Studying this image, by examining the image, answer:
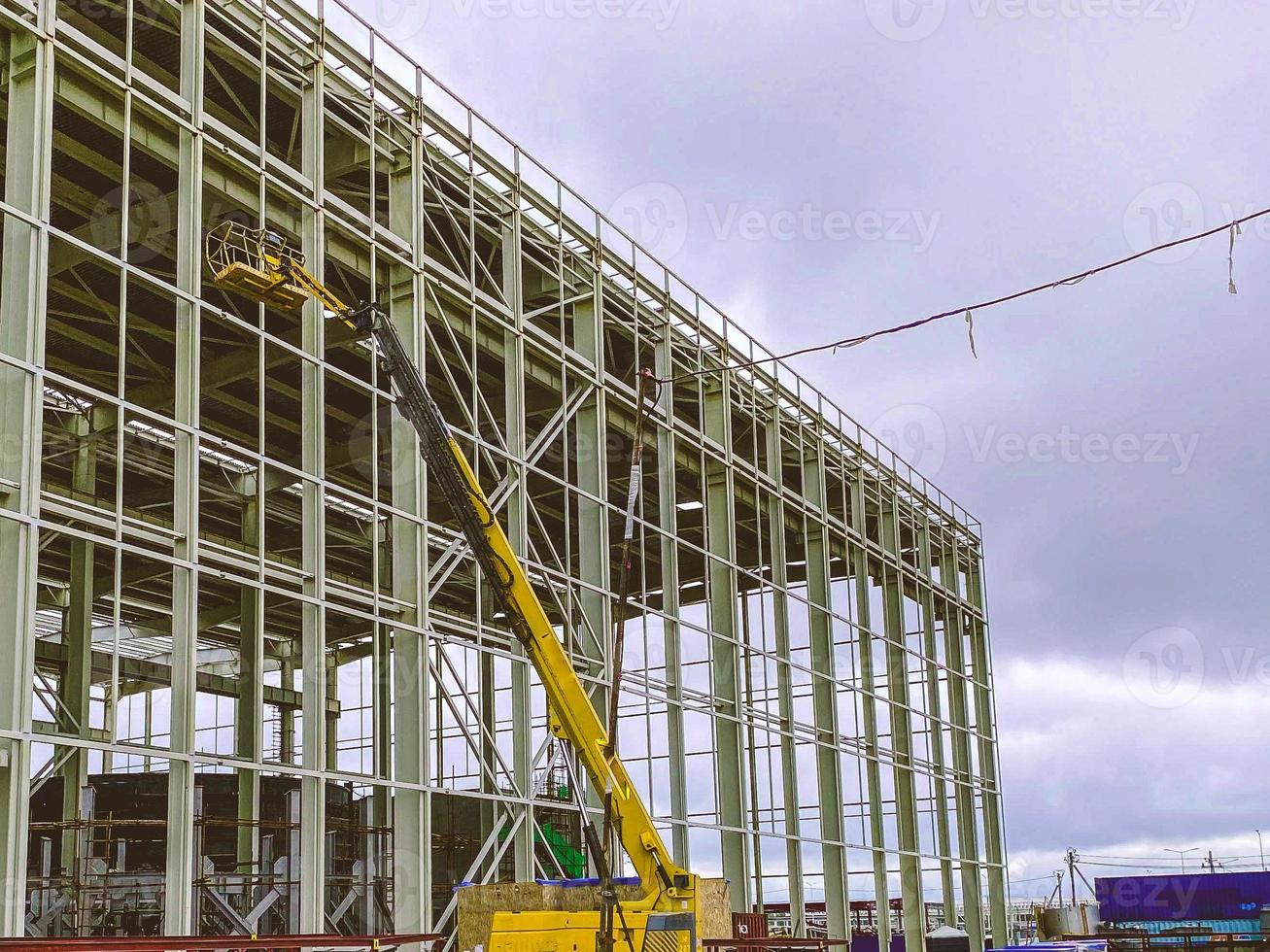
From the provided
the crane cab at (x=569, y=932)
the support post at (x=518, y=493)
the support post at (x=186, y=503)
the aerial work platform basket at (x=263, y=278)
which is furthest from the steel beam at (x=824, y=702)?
the aerial work platform basket at (x=263, y=278)

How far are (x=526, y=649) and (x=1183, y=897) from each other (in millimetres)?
78531

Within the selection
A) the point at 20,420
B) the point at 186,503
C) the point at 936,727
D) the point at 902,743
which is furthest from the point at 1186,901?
the point at 20,420

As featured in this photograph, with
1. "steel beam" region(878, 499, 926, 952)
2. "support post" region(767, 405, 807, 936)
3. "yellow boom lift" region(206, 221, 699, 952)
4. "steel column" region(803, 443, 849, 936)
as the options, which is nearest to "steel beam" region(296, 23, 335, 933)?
"yellow boom lift" region(206, 221, 699, 952)

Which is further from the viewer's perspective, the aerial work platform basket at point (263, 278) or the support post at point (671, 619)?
the support post at point (671, 619)

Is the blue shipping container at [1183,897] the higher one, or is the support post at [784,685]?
the support post at [784,685]

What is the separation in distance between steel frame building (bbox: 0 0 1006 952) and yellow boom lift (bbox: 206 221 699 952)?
174 centimetres

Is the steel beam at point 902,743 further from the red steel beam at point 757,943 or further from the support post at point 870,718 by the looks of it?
the red steel beam at point 757,943

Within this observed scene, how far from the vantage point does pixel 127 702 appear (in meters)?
54.9

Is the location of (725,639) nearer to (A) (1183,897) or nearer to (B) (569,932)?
(B) (569,932)

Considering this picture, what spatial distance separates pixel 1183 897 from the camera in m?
86.8

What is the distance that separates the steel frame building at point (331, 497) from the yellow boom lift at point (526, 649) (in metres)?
1.74

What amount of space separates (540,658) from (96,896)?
44.4ft

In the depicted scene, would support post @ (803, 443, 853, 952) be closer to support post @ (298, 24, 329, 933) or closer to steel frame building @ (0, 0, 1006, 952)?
steel frame building @ (0, 0, 1006, 952)

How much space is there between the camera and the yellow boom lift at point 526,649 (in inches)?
758
